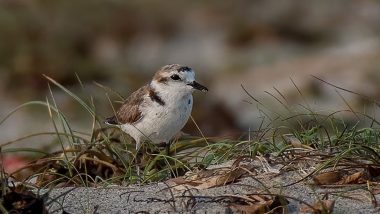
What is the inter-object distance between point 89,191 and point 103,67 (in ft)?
35.3

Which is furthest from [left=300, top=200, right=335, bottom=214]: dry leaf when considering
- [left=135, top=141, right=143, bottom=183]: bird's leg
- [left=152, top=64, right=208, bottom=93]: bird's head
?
[left=152, top=64, right=208, bottom=93]: bird's head

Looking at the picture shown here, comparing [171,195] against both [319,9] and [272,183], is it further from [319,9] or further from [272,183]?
[319,9]

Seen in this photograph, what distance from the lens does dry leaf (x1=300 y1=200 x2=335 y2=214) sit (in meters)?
4.65

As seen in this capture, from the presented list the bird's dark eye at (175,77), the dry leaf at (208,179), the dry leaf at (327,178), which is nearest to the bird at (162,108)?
the bird's dark eye at (175,77)

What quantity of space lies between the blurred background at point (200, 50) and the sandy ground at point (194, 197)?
6.60 metres

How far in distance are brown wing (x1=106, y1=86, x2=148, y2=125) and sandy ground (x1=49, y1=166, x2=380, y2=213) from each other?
5.05ft

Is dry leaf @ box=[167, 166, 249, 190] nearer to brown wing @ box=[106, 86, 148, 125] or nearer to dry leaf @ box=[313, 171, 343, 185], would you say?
dry leaf @ box=[313, 171, 343, 185]

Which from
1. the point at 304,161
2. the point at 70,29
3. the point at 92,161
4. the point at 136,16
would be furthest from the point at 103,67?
the point at 304,161

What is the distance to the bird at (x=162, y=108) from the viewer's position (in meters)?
6.60

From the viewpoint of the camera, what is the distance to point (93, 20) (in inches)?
722

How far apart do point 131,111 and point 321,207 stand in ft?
7.97

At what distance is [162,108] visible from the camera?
21.9 ft

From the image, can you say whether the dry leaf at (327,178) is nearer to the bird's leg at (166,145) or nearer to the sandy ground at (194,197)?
the sandy ground at (194,197)

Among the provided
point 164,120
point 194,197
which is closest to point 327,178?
point 194,197
